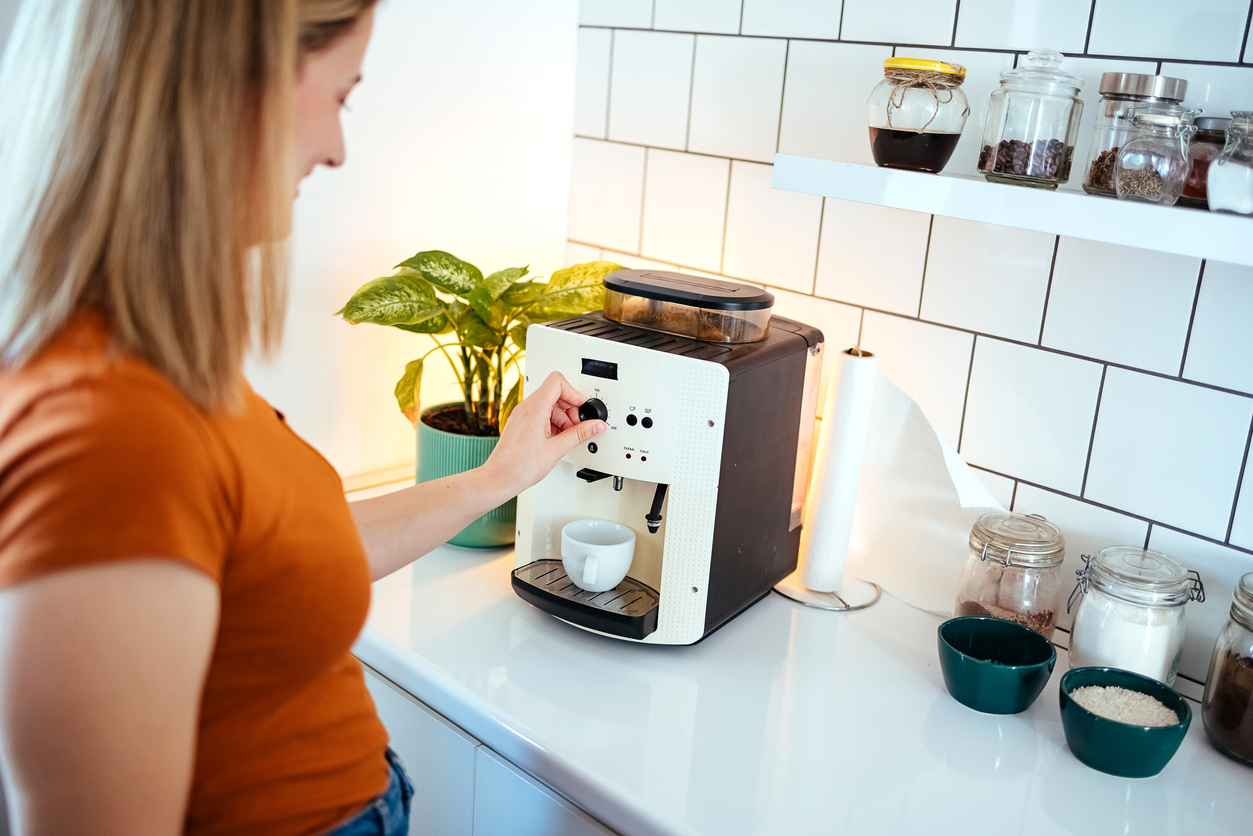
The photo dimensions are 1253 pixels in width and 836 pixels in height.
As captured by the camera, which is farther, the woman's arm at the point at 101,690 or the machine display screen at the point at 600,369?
the machine display screen at the point at 600,369

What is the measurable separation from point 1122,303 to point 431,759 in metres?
0.91

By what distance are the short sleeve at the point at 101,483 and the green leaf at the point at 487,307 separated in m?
0.77

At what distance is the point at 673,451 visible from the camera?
3.49 feet

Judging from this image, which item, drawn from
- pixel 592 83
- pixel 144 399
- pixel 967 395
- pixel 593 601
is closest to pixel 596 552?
pixel 593 601

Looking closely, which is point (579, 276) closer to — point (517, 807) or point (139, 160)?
point (517, 807)

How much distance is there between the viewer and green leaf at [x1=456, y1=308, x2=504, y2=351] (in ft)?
4.33

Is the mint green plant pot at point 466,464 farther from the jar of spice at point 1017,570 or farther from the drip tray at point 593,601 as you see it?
the jar of spice at point 1017,570

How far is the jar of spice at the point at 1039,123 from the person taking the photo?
38.9 inches

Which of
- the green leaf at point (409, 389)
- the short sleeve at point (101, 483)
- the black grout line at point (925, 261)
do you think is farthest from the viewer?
the green leaf at point (409, 389)

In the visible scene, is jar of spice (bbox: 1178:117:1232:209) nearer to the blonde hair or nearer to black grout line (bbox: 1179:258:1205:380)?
black grout line (bbox: 1179:258:1205:380)

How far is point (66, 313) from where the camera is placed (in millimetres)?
541

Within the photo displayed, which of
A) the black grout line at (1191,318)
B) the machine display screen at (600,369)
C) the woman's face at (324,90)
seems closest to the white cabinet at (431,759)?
the machine display screen at (600,369)

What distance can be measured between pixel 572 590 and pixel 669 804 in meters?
0.31

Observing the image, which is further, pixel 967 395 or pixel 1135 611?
pixel 967 395
